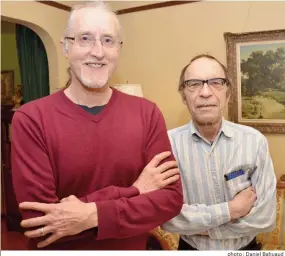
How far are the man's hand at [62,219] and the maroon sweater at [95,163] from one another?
20 millimetres

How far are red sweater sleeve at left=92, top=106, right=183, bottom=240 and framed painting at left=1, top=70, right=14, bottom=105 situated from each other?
11.7ft

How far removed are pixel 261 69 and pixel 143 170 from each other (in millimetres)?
1822

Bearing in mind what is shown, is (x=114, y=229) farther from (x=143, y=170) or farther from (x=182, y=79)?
(x=182, y=79)

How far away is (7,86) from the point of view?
4.17m

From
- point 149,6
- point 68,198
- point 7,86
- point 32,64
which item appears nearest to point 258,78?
point 149,6

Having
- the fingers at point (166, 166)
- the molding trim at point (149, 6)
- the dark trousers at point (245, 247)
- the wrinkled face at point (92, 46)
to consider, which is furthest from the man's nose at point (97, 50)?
the molding trim at point (149, 6)

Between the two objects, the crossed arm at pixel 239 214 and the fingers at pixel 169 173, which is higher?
the fingers at pixel 169 173

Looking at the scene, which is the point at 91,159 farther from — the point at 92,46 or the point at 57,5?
the point at 57,5

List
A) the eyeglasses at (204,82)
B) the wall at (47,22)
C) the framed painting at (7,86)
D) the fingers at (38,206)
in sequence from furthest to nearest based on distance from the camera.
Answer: the framed painting at (7,86) < the wall at (47,22) < the eyeglasses at (204,82) < the fingers at (38,206)

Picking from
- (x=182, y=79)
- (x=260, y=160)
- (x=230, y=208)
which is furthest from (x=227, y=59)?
(x=230, y=208)

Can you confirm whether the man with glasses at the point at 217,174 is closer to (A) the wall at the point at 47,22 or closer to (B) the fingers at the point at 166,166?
(B) the fingers at the point at 166,166

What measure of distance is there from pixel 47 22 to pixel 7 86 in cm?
189

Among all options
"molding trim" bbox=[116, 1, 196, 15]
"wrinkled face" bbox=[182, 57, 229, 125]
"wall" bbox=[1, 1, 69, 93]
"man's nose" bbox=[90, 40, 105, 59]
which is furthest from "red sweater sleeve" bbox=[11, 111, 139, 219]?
"molding trim" bbox=[116, 1, 196, 15]

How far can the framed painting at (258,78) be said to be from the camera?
7.81 ft
